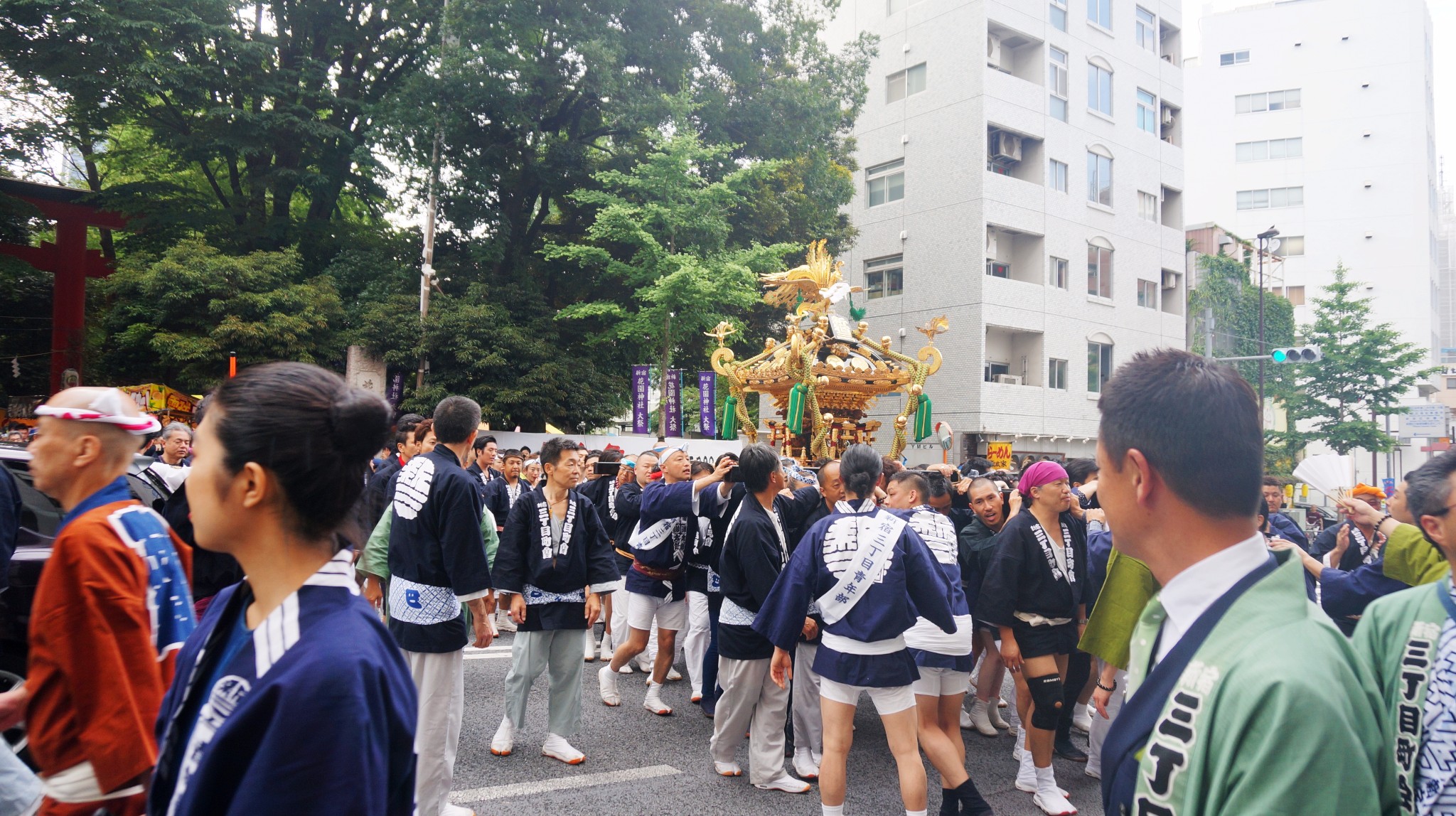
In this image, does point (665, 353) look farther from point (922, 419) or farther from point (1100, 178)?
point (1100, 178)

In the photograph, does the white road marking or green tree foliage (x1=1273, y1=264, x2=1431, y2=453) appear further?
green tree foliage (x1=1273, y1=264, x2=1431, y2=453)

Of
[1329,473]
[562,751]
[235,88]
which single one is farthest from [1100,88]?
[562,751]

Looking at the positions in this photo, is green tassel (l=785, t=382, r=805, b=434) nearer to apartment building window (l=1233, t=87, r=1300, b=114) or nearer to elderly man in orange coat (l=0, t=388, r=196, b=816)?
elderly man in orange coat (l=0, t=388, r=196, b=816)

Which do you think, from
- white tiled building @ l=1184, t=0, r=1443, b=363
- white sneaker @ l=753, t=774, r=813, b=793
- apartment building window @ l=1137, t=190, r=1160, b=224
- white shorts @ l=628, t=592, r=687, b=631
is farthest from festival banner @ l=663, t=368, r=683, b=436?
white tiled building @ l=1184, t=0, r=1443, b=363

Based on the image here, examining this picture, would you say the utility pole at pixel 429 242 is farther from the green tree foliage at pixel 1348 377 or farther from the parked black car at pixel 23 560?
the green tree foliage at pixel 1348 377

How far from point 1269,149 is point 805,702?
1950 inches

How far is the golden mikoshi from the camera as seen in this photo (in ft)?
37.0

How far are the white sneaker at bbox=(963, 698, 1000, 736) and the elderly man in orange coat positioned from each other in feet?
18.0

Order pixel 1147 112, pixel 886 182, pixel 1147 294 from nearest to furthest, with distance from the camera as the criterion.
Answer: pixel 886 182 → pixel 1147 294 → pixel 1147 112

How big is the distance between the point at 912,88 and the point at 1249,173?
27884mm

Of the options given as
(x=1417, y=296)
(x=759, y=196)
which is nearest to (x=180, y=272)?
(x=759, y=196)

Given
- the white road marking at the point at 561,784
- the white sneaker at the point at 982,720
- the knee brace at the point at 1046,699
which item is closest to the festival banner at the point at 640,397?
the white sneaker at the point at 982,720

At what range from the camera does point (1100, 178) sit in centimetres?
2695

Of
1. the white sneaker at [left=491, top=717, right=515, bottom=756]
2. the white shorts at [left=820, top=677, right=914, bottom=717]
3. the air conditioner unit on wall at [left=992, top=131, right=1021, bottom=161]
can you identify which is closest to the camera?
the white shorts at [left=820, top=677, right=914, bottom=717]
